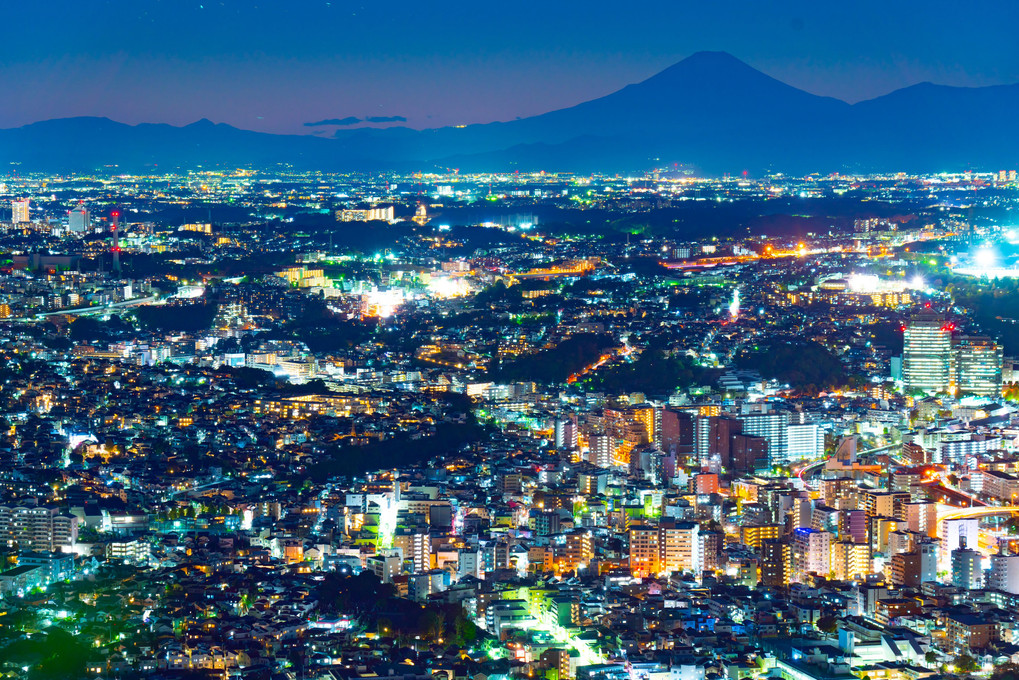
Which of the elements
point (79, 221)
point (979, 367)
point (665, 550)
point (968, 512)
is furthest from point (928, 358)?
point (79, 221)

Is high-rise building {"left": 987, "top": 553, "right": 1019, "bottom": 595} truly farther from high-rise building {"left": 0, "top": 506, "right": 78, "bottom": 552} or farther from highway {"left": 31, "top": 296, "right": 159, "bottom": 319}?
highway {"left": 31, "top": 296, "right": 159, "bottom": 319}

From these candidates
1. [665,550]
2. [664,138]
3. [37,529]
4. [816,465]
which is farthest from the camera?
[664,138]

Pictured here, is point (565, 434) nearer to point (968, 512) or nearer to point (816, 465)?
point (816, 465)

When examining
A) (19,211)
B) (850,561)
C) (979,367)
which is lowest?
(850,561)

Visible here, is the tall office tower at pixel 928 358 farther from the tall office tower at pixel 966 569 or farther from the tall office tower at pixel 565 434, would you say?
the tall office tower at pixel 966 569

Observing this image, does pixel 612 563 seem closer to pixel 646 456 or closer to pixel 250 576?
pixel 250 576
